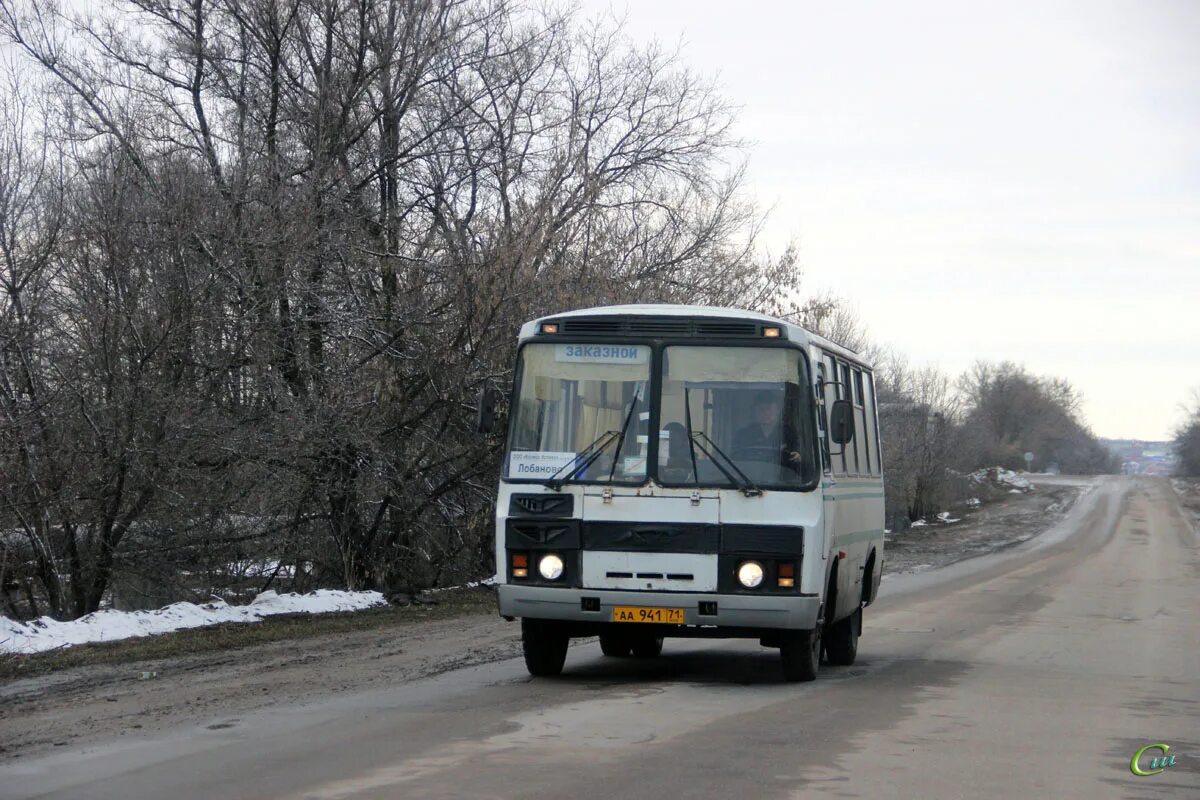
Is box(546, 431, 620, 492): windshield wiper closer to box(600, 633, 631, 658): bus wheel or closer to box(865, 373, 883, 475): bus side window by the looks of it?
box(600, 633, 631, 658): bus wheel

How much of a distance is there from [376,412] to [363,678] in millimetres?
8780

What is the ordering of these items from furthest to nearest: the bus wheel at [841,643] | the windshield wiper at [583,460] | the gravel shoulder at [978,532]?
the gravel shoulder at [978,532] → the bus wheel at [841,643] → the windshield wiper at [583,460]

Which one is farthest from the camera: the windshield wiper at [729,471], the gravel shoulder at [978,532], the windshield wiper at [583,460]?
the gravel shoulder at [978,532]

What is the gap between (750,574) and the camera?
10477 millimetres

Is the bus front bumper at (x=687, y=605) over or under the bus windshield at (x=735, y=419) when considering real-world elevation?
under

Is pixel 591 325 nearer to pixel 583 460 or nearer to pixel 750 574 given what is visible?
pixel 583 460

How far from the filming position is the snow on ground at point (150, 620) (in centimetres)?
1305

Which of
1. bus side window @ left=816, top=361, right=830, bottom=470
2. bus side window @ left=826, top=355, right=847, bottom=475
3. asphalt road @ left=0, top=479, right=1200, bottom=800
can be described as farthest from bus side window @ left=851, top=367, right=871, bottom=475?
asphalt road @ left=0, top=479, right=1200, bottom=800

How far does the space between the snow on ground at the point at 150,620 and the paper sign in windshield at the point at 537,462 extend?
5.05 metres

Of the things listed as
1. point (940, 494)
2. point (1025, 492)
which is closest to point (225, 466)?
point (940, 494)

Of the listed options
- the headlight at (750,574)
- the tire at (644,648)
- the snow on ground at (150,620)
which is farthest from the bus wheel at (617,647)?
the snow on ground at (150,620)

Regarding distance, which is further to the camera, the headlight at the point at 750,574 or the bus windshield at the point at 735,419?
the bus windshield at the point at 735,419

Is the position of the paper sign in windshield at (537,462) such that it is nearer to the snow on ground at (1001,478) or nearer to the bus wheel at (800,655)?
the bus wheel at (800,655)

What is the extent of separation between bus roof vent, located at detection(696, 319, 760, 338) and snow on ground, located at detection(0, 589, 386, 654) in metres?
6.71
